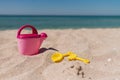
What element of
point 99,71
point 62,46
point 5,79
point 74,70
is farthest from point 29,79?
point 62,46

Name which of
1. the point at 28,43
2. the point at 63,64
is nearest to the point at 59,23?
the point at 28,43

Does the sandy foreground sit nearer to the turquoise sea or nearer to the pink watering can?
the pink watering can

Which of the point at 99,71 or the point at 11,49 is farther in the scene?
the point at 11,49

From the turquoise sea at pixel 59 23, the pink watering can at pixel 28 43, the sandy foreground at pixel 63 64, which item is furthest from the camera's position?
the turquoise sea at pixel 59 23

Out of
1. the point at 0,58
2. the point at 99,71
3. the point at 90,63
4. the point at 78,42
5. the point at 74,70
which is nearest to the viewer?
the point at 74,70

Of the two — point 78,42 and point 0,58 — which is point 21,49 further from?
point 78,42

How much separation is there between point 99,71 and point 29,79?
885mm

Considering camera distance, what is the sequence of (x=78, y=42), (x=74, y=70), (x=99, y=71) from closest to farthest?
(x=74, y=70), (x=99, y=71), (x=78, y=42)

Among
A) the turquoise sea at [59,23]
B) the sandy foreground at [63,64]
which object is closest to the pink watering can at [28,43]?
the sandy foreground at [63,64]

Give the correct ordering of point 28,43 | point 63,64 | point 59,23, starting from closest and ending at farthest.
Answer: point 63,64
point 28,43
point 59,23

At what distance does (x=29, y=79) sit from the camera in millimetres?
2381

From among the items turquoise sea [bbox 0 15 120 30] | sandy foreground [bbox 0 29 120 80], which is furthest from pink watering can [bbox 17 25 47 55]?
turquoise sea [bbox 0 15 120 30]

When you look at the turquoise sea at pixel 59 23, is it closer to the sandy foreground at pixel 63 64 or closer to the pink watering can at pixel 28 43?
the sandy foreground at pixel 63 64

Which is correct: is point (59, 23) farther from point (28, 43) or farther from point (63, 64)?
point (63, 64)
